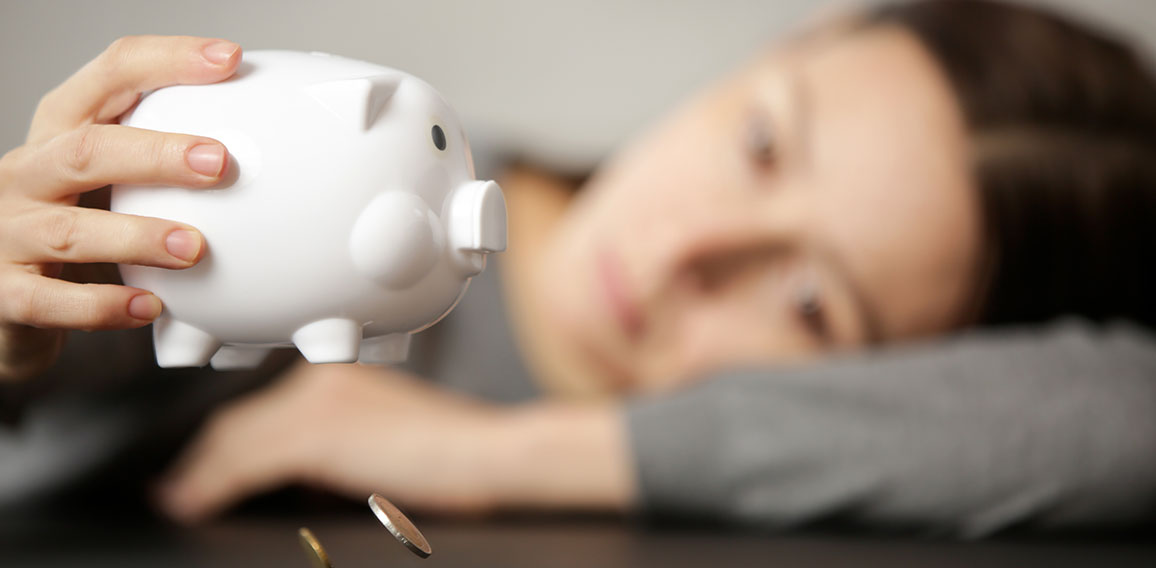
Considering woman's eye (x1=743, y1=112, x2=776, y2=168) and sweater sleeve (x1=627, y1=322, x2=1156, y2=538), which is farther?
woman's eye (x1=743, y1=112, x2=776, y2=168)

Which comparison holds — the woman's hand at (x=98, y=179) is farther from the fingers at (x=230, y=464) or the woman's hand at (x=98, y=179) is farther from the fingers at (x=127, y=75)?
the fingers at (x=230, y=464)

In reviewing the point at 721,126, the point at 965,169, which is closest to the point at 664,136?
the point at 721,126

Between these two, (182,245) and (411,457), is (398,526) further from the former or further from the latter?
(411,457)

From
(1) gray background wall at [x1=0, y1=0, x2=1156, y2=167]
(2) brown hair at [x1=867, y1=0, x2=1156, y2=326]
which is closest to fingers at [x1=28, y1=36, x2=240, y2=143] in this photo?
(2) brown hair at [x1=867, y1=0, x2=1156, y2=326]

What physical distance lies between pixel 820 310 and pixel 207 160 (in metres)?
0.60

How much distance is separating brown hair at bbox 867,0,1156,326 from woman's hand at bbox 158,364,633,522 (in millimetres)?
407

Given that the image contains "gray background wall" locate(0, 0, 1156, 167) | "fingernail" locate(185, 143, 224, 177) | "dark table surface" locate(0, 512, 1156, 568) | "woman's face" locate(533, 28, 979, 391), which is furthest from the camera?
"gray background wall" locate(0, 0, 1156, 167)

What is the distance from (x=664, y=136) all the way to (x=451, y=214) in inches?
23.4

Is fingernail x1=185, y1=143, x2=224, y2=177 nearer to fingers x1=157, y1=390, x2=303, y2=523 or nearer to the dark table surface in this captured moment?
the dark table surface

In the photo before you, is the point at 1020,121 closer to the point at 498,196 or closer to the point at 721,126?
the point at 721,126

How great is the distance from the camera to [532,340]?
3.11 feet

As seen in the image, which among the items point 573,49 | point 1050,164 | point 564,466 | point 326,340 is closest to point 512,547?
point 564,466

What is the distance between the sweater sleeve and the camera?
0.50m

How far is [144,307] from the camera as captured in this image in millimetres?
221
